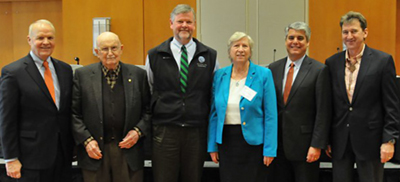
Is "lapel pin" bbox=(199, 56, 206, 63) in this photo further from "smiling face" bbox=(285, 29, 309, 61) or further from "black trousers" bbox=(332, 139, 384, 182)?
"black trousers" bbox=(332, 139, 384, 182)

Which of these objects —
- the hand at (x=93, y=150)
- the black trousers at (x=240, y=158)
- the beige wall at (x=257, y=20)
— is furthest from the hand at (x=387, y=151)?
the beige wall at (x=257, y=20)

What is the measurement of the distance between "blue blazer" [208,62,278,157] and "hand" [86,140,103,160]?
832mm

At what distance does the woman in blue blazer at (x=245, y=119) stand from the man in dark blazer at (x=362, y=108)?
0.49 meters

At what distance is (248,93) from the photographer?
2.33 metres

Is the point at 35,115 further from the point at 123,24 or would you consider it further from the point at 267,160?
the point at 123,24

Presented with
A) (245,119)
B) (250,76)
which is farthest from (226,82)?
(245,119)

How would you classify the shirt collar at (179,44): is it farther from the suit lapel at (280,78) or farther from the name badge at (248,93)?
the suit lapel at (280,78)

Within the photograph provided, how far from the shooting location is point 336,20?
5.54 meters

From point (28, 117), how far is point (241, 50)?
5.00 feet

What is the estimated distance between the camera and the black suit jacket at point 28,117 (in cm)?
221

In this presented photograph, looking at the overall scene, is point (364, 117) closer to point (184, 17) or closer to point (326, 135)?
point (326, 135)

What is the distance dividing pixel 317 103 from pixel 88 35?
4.63m

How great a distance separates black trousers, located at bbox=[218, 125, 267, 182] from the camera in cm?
237

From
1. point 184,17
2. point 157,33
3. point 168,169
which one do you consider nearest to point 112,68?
point 184,17
